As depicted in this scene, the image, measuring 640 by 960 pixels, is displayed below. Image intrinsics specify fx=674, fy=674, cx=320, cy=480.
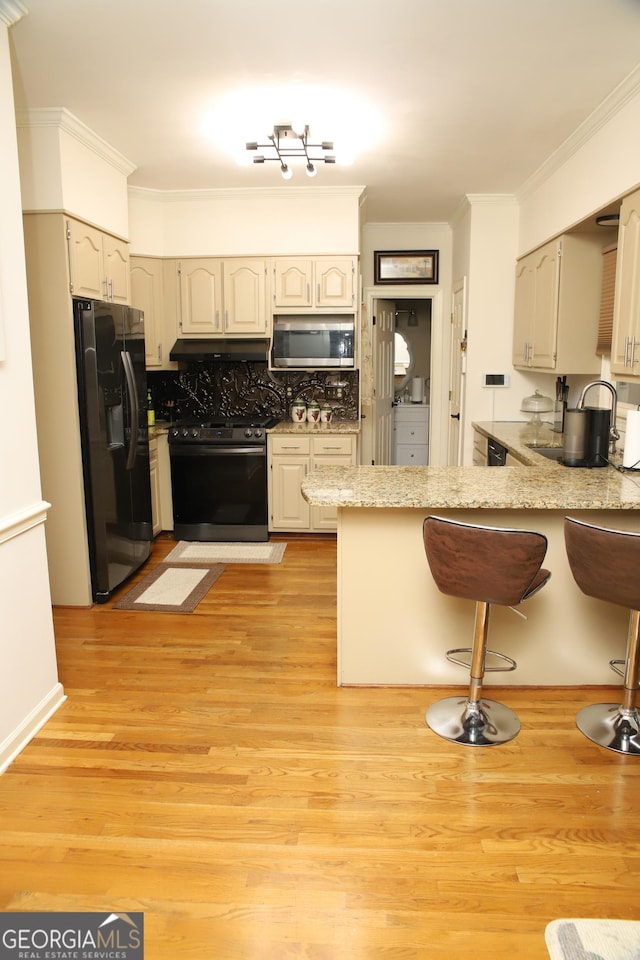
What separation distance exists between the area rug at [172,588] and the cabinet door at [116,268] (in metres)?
1.83

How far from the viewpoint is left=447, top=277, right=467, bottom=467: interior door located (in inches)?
226

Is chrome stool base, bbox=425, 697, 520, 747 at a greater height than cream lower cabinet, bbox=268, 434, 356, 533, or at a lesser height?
lesser

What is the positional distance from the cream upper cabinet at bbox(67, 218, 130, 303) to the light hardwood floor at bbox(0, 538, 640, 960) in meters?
2.12

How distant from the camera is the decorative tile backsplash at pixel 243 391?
5.89 meters

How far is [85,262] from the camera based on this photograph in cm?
386

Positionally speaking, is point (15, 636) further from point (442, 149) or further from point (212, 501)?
point (442, 149)

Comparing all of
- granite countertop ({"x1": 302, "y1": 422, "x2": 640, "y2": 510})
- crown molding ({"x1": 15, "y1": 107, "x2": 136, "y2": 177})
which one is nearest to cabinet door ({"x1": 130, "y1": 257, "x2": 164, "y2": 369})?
crown molding ({"x1": 15, "y1": 107, "x2": 136, "y2": 177})

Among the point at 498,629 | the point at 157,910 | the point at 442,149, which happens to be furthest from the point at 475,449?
the point at 157,910

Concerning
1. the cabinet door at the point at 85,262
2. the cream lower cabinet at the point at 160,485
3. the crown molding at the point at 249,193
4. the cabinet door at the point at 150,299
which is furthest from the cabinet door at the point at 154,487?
the crown molding at the point at 249,193

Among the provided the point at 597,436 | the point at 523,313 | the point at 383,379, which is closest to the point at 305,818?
the point at 597,436

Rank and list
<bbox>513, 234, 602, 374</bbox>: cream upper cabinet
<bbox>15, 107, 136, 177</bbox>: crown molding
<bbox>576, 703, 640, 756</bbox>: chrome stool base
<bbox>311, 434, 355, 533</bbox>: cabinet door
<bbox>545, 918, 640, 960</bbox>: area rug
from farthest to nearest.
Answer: <bbox>311, 434, 355, 533</bbox>: cabinet door < <bbox>513, 234, 602, 374</bbox>: cream upper cabinet < <bbox>15, 107, 136, 177</bbox>: crown molding < <bbox>576, 703, 640, 756</bbox>: chrome stool base < <bbox>545, 918, 640, 960</bbox>: area rug

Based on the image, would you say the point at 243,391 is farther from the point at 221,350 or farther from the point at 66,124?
the point at 66,124

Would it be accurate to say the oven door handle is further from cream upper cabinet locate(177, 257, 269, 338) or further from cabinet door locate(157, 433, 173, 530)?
cream upper cabinet locate(177, 257, 269, 338)

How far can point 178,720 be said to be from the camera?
2.79 metres
